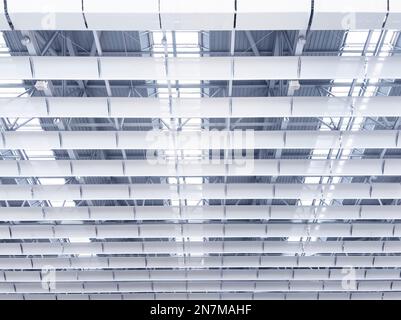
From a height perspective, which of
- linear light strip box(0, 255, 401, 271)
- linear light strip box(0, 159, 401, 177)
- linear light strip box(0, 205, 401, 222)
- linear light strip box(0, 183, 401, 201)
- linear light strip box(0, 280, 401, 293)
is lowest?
linear light strip box(0, 159, 401, 177)

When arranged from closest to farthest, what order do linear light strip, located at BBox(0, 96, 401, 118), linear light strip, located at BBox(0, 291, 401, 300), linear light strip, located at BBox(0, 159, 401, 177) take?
1. linear light strip, located at BBox(0, 96, 401, 118)
2. linear light strip, located at BBox(0, 159, 401, 177)
3. linear light strip, located at BBox(0, 291, 401, 300)

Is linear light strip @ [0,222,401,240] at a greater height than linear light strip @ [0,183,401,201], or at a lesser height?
greater

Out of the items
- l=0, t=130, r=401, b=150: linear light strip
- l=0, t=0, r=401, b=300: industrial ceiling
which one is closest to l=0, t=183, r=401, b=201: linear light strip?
l=0, t=0, r=401, b=300: industrial ceiling

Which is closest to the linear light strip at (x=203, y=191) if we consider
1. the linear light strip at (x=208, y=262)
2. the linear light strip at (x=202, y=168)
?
the linear light strip at (x=202, y=168)

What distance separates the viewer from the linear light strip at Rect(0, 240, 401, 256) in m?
22.9

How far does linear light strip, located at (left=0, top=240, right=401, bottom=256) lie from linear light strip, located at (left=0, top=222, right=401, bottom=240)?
136cm

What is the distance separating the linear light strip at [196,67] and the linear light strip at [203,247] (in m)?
12.8

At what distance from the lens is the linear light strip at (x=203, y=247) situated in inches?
902

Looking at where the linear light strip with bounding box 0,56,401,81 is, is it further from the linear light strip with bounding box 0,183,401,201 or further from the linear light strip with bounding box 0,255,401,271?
the linear light strip with bounding box 0,255,401,271

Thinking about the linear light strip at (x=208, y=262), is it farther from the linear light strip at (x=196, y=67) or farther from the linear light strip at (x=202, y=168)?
the linear light strip at (x=196, y=67)

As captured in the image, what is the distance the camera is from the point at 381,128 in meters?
16.0
